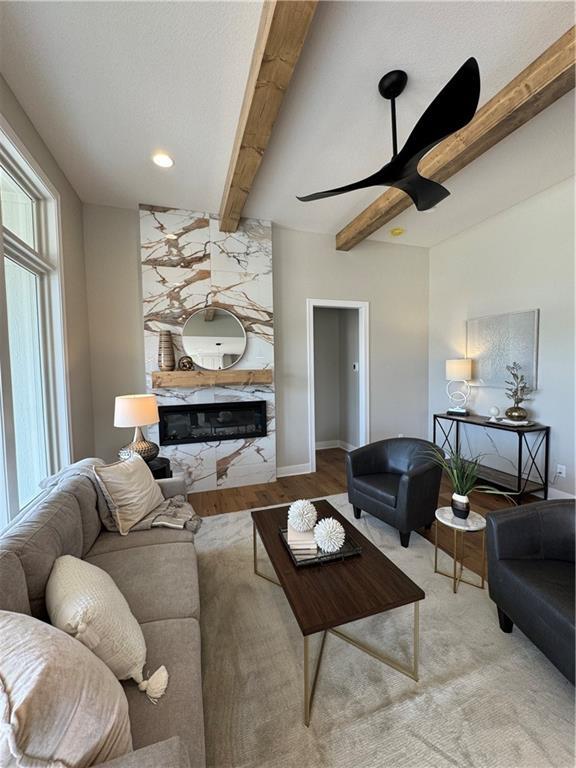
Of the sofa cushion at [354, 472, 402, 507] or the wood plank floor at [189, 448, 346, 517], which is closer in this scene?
the sofa cushion at [354, 472, 402, 507]

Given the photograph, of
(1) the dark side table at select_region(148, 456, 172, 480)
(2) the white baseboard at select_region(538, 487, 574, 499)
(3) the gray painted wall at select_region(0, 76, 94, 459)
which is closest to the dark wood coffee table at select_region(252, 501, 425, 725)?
(1) the dark side table at select_region(148, 456, 172, 480)

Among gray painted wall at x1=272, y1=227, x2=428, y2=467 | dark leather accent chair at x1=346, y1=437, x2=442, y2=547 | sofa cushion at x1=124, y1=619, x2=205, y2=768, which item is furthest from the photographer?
gray painted wall at x1=272, y1=227, x2=428, y2=467

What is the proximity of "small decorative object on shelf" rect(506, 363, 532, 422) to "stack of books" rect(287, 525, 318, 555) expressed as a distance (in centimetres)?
275

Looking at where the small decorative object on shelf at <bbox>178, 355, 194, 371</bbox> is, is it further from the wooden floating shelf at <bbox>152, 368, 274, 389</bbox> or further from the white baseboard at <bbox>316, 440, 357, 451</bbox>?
the white baseboard at <bbox>316, 440, 357, 451</bbox>

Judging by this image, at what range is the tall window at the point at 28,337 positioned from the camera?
1.71 meters

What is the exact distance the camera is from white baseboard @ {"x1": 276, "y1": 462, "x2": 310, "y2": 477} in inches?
159

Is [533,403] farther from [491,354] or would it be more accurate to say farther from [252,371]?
[252,371]

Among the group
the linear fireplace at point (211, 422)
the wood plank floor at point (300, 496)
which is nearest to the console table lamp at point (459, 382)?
the wood plank floor at point (300, 496)

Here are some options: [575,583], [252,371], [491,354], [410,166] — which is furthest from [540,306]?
[252,371]

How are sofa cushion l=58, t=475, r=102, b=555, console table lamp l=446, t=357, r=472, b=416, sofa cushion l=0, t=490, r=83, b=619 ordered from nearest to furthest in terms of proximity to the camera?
sofa cushion l=0, t=490, r=83, b=619 < sofa cushion l=58, t=475, r=102, b=555 < console table lamp l=446, t=357, r=472, b=416

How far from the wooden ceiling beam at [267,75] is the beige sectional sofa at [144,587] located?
7.97 ft

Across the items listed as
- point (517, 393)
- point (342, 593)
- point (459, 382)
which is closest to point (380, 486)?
point (342, 593)

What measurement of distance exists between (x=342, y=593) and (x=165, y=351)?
2836mm

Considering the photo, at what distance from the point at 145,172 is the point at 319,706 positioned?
3.78 metres
